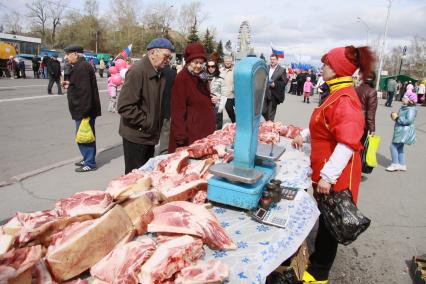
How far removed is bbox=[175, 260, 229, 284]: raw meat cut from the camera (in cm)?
136

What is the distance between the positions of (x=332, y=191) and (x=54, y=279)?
6.59 ft

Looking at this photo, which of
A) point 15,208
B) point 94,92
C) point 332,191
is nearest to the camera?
point 332,191

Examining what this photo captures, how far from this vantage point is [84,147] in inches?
211

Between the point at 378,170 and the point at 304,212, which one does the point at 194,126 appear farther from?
the point at 378,170

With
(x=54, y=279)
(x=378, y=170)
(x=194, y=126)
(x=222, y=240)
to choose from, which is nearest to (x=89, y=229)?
(x=54, y=279)

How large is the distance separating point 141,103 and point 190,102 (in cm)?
60

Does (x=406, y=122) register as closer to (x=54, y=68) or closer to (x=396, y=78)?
(x=54, y=68)

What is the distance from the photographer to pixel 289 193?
2285 millimetres

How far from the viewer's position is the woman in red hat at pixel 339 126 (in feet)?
7.56

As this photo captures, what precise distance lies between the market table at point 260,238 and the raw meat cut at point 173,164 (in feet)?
1.86

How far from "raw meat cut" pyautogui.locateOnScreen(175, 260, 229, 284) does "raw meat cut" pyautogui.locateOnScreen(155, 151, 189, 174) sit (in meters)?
1.11

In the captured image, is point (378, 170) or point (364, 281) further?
point (378, 170)

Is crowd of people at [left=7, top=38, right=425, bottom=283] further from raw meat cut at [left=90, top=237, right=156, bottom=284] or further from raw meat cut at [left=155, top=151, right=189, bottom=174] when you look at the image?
raw meat cut at [left=90, top=237, right=156, bottom=284]

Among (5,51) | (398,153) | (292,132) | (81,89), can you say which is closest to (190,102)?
(292,132)
